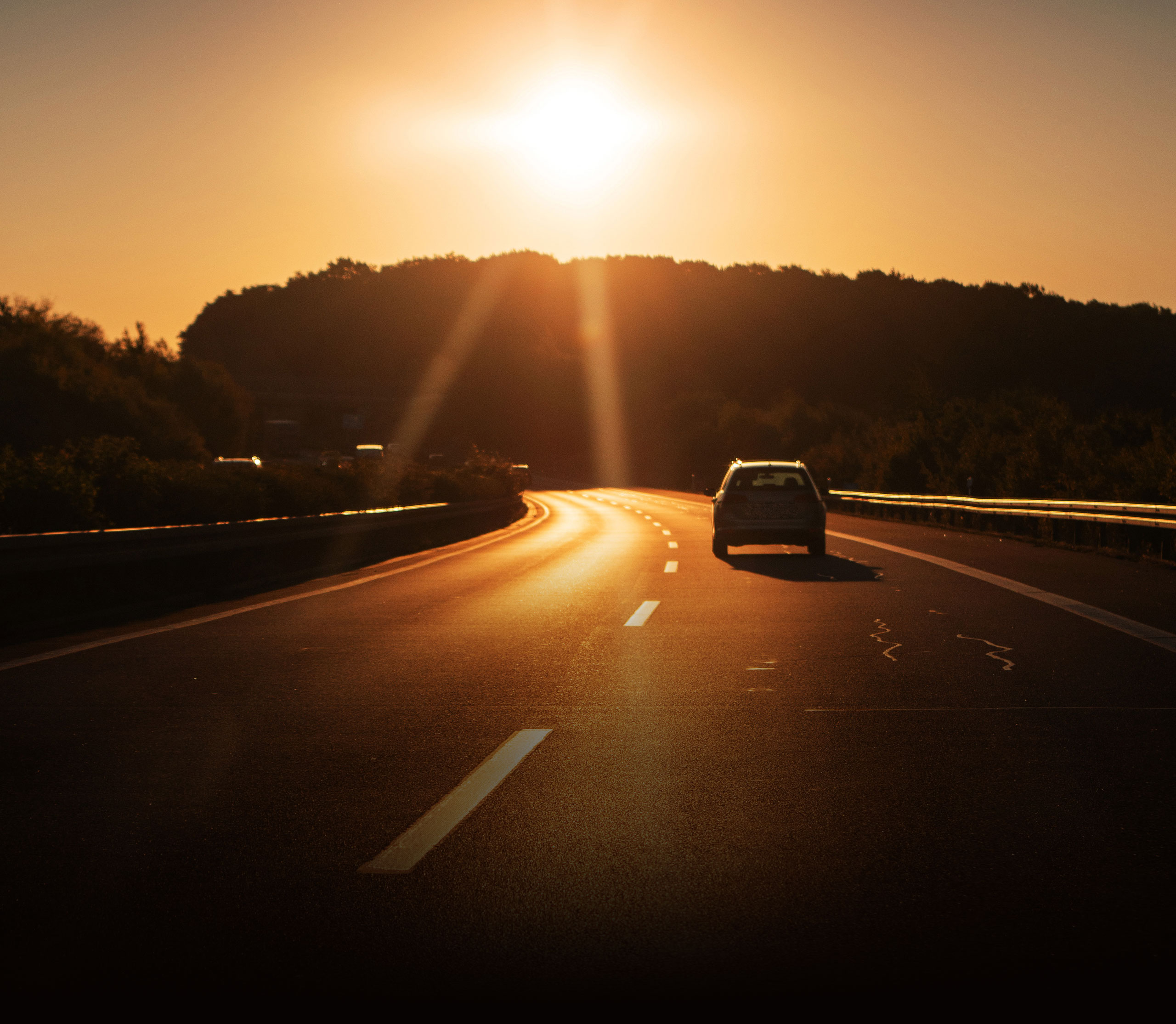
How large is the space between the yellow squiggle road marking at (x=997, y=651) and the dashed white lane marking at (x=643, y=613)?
9.75ft

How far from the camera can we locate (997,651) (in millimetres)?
9547

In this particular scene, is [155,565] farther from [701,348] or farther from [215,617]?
[701,348]

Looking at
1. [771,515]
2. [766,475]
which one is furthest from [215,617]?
[766,475]

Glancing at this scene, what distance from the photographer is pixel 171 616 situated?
1275cm

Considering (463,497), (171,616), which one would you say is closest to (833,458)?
(463,497)

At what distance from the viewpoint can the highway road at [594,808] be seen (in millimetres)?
3609

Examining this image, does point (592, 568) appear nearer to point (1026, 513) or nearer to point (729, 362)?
point (1026, 513)

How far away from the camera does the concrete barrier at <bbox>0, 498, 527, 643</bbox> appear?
473 inches

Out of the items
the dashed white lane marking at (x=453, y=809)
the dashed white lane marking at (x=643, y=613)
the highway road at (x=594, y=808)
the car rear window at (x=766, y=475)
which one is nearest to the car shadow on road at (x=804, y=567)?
the car rear window at (x=766, y=475)

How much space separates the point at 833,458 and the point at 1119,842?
249 ft

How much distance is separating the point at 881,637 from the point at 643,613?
284cm

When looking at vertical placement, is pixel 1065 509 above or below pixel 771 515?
below

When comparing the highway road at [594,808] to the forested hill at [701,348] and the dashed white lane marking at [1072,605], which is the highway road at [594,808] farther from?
the forested hill at [701,348]

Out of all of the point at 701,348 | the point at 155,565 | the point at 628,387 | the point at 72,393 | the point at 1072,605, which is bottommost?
the point at 1072,605
